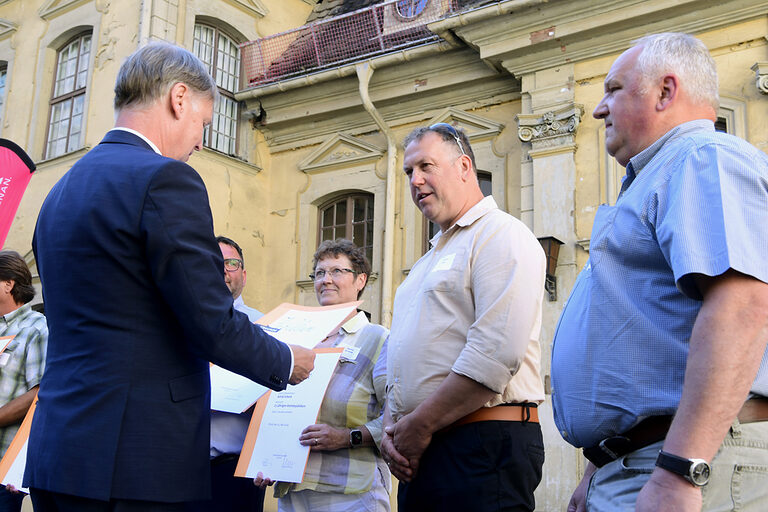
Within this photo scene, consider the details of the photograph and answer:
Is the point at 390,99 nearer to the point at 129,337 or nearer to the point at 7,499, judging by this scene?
the point at 7,499

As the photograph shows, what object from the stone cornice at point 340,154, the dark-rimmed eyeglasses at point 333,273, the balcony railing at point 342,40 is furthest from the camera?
the stone cornice at point 340,154

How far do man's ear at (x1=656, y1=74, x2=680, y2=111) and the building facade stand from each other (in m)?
7.07

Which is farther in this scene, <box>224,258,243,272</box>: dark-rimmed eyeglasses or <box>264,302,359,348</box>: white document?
<box>224,258,243,272</box>: dark-rimmed eyeglasses

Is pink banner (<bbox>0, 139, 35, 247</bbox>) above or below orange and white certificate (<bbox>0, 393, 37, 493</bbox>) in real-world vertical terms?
above

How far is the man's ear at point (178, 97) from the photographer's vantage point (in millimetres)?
2471

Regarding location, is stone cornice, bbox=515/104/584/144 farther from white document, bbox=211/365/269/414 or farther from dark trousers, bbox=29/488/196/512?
dark trousers, bbox=29/488/196/512

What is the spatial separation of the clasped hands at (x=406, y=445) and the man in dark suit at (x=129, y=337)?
2.06ft

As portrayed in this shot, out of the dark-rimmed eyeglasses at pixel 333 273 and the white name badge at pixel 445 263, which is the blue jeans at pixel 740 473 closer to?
the white name badge at pixel 445 263

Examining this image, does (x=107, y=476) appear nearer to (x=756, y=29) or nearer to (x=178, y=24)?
(x=756, y=29)

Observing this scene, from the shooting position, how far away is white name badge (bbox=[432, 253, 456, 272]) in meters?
2.90

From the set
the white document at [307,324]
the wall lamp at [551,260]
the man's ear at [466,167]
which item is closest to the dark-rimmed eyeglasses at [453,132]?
the man's ear at [466,167]

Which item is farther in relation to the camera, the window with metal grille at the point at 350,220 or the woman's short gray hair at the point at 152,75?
the window with metal grille at the point at 350,220

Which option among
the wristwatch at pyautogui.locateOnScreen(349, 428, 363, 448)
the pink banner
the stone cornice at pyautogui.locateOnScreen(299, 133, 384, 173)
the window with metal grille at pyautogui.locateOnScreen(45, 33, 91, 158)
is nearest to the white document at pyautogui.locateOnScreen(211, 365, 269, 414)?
the wristwatch at pyautogui.locateOnScreen(349, 428, 363, 448)

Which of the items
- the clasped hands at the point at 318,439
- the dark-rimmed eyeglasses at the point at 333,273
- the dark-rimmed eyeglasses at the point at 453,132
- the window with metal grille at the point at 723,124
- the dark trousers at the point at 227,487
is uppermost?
the window with metal grille at the point at 723,124
